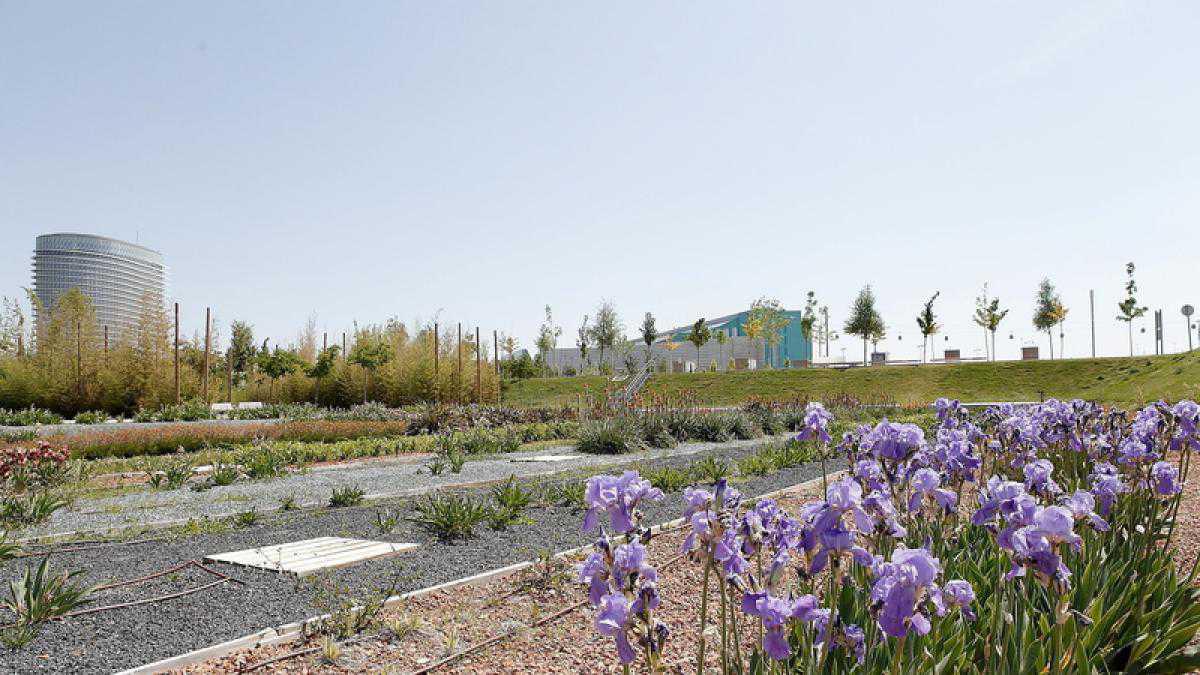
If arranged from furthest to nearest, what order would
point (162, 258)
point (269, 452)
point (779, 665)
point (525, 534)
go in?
point (162, 258)
point (269, 452)
point (525, 534)
point (779, 665)

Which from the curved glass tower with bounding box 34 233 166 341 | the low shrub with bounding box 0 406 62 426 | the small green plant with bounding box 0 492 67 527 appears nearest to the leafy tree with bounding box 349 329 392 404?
the low shrub with bounding box 0 406 62 426

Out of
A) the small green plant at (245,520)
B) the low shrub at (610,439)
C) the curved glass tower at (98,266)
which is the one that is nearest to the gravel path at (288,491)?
the low shrub at (610,439)

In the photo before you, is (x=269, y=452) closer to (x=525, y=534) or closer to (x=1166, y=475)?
(x=525, y=534)

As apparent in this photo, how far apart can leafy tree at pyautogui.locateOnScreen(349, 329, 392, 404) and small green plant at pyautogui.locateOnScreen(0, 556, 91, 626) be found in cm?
2105

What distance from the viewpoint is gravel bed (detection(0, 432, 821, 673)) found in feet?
9.27

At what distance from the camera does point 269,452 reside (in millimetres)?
9609

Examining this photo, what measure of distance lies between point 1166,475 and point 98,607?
4.98 m

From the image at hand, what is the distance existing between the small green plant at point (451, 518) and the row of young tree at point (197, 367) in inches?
736

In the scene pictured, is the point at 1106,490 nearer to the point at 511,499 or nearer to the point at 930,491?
the point at 930,491

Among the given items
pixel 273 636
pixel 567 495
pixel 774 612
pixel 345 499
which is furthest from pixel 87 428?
pixel 774 612

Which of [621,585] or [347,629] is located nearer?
[621,585]

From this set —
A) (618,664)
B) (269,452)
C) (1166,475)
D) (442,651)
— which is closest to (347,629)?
(442,651)

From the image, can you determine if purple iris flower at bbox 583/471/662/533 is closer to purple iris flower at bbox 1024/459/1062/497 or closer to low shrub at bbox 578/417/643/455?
purple iris flower at bbox 1024/459/1062/497

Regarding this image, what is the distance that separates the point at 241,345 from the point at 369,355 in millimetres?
12852
